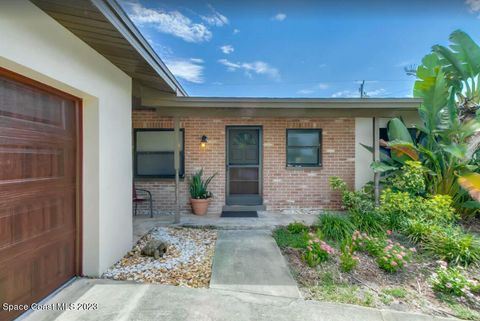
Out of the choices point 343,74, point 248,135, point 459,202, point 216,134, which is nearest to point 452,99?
point 459,202

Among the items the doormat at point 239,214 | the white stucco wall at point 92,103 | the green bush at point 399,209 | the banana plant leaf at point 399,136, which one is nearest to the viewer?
the white stucco wall at point 92,103

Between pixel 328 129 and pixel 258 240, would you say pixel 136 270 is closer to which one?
pixel 258 240

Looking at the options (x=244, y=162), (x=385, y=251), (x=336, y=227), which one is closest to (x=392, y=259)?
(x=385, y=251)

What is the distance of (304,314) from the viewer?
2273 millimetres

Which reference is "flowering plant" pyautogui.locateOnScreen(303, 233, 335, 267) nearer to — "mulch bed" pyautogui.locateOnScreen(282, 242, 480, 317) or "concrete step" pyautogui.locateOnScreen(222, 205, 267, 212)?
"mulch bed" pyautogui.locateOnScreen(282, 242, 480, 317)

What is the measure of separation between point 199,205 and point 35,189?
3.87 m

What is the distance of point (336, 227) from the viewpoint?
419cm

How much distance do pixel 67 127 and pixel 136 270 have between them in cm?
193

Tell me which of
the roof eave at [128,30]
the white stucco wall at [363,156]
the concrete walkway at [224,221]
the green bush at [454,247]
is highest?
the roof eave at [128,30]

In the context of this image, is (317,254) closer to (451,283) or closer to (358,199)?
(451,283)

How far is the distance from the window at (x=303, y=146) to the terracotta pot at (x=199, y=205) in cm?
239

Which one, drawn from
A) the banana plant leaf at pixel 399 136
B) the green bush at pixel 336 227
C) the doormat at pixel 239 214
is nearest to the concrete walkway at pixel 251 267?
the green bush at pixel 336 227

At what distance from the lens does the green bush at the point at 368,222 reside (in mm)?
4148

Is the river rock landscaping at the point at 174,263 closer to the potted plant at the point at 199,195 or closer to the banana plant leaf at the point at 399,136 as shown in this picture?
the potted plant at the point at 199,195
